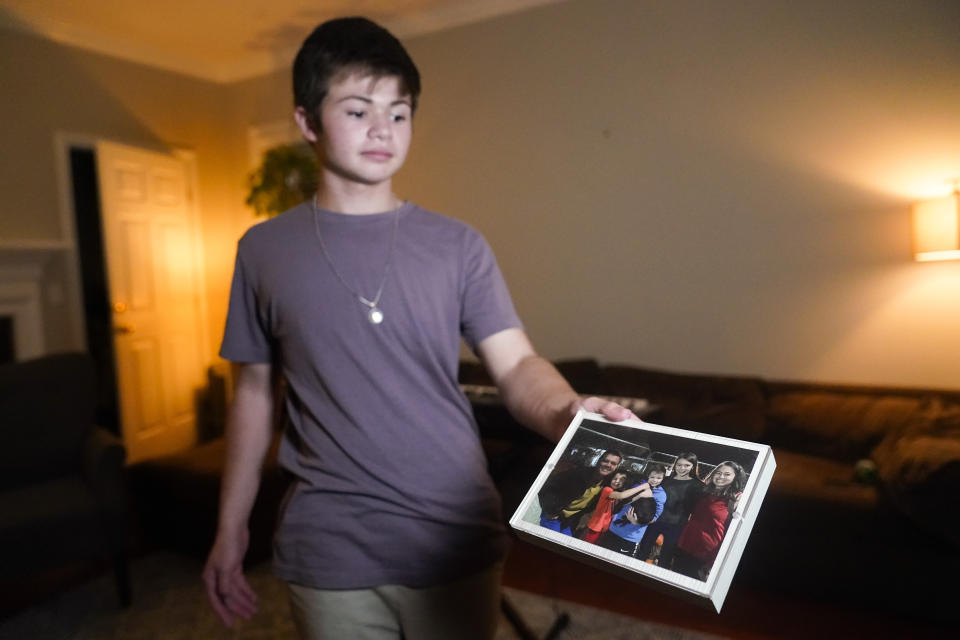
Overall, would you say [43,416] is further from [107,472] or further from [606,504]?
[606,504]

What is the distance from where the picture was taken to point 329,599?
90 centimetres

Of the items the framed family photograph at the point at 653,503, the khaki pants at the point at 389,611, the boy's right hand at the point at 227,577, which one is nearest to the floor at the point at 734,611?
the khaki pants at the point at 389,611

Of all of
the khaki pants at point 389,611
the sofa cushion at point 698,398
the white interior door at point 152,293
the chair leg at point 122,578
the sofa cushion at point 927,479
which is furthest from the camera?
the white interior door at point 152,293

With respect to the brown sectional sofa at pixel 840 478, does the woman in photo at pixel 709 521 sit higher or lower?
higher

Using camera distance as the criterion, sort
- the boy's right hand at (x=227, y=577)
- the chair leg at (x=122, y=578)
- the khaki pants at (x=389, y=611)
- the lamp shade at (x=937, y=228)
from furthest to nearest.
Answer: the lamp shade at (x=937, y=228), the chair leg at (x=122, y=578), the boy's right hand at (x=227, y=577), the khaki pants at (x=389, y=611)

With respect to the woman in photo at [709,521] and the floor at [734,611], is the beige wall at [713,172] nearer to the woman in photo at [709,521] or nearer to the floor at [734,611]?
the floor at [734,611]

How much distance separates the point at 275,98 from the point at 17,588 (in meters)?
3.44

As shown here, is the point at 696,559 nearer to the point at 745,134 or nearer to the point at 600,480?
the point at 600,480

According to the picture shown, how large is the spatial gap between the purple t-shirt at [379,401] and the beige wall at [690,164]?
255 cm

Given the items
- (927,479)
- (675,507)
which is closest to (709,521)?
(675,507)

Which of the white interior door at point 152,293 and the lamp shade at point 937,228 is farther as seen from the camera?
the white interior door at point 152,293

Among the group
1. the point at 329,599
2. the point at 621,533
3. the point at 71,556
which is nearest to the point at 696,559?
the point at 621,533

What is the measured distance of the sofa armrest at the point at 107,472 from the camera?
243 centimetres

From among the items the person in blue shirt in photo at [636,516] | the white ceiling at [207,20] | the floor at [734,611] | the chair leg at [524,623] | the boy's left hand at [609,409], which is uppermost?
the white ceiling at [207,20]
